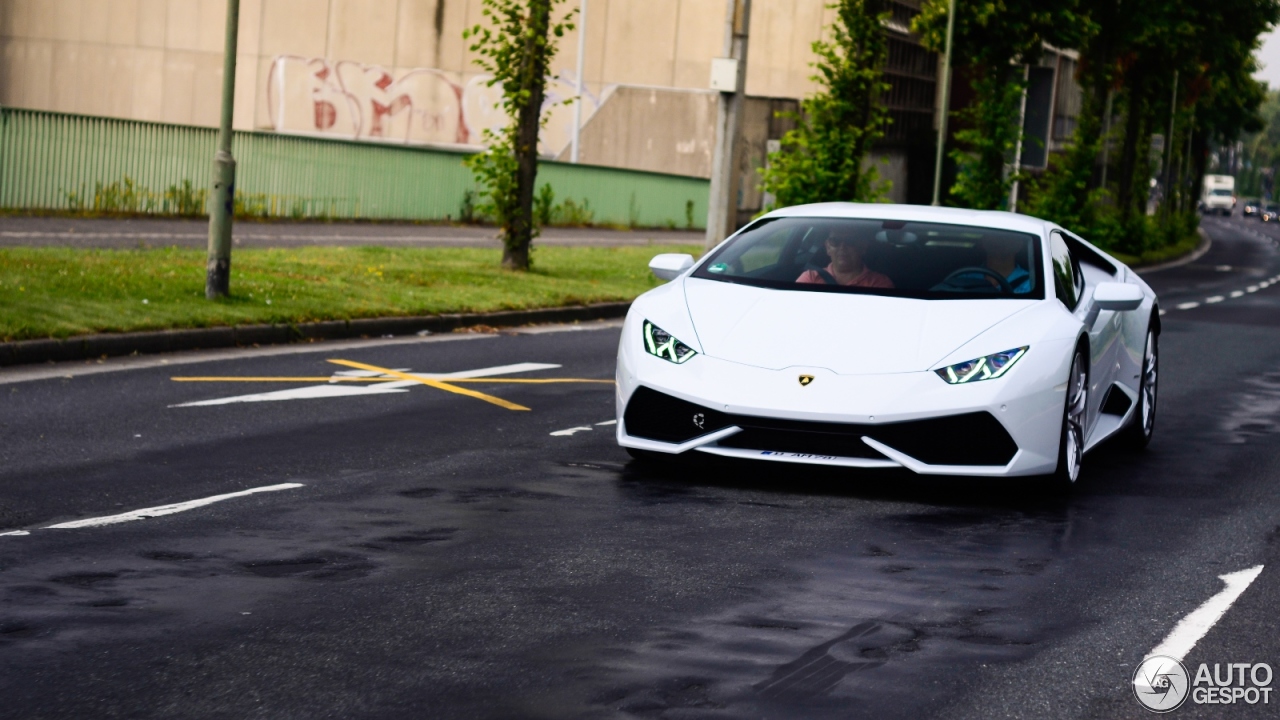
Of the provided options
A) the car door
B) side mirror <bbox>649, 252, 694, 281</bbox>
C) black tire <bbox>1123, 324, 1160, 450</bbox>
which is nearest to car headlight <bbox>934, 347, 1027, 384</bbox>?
the car door

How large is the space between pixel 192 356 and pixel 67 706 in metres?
9.41

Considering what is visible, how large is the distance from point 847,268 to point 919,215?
71 centimetres

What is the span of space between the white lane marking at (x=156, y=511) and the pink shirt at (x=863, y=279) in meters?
2.71

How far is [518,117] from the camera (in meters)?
23.4

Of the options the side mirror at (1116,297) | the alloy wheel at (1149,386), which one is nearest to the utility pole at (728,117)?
the alloy wheel at (1149,386)

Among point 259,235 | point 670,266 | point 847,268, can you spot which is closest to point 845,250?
point 847,268

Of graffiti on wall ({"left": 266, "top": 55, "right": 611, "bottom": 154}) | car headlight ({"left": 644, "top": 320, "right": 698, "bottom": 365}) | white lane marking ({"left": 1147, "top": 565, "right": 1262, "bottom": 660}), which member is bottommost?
white lane marking ({"left": 1147, "top": 565, "right": 1262, "bottom": 660})

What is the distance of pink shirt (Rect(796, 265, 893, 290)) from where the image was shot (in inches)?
350

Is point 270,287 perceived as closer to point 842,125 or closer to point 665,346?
point 665,346

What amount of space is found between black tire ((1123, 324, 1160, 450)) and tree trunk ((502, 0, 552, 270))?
41.6ft

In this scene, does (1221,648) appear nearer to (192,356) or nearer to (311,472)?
(311,472)

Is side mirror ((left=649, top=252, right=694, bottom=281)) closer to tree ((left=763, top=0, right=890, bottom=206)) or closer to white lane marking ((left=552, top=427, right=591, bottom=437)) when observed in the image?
white lane marking ((left=552, top=427, right=591, bottom=437))

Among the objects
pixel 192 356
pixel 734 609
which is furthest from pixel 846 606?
pixel 192 356

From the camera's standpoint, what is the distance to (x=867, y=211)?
9656 mm
